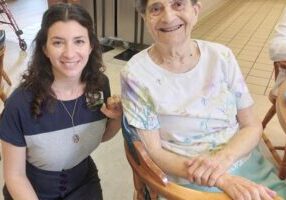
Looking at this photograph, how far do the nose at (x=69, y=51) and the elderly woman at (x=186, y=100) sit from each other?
194 millimetres

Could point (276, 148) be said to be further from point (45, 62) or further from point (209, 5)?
point (209, 5)

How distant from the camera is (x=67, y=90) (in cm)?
128

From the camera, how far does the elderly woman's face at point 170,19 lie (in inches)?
46.3

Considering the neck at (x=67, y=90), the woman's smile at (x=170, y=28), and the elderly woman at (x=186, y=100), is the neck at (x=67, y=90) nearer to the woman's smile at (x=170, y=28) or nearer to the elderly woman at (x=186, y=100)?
the elderly woman at (x=186, y=100)

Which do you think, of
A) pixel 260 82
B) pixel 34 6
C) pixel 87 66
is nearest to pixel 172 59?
pixel 87 66

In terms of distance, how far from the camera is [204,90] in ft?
4.05

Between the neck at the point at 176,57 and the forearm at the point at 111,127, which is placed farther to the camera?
the forearm at the point at 111,127

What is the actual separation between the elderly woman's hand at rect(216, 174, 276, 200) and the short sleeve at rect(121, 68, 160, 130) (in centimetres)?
31

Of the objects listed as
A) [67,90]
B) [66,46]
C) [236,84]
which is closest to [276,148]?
[236,84]

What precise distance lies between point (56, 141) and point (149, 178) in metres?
0.43

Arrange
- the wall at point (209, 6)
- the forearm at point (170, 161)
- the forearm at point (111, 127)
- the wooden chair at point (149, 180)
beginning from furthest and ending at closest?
the wall at point (209, 6) → the forearm at point (111, 127) → the forearm at point (170, 161) → the wooden chair at point (149, 180)

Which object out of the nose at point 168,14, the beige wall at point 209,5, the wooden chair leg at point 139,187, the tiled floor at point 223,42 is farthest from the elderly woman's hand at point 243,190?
the beige wall at point 209,5

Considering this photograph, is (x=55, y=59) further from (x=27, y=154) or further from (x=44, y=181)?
(x=44, y=181)

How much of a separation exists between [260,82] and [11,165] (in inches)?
110
